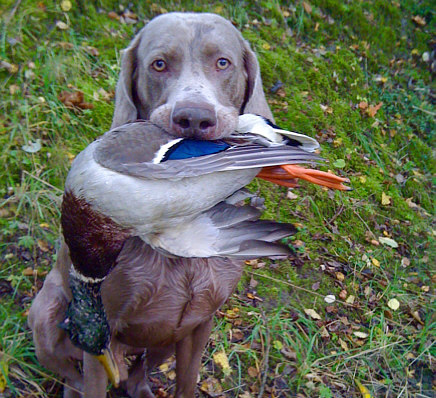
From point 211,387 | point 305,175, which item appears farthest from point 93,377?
point 305,175

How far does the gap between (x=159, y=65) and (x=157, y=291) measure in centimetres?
104

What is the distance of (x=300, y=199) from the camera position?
4.28 metres

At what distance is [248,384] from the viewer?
3.19 metres

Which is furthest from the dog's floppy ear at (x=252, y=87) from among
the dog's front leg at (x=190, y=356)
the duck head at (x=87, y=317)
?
the duck head at (x=87, y=317)

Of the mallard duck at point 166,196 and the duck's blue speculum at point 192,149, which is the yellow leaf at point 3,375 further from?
the duck's blue speculum at point 192,149

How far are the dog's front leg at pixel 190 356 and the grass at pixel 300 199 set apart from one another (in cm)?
40

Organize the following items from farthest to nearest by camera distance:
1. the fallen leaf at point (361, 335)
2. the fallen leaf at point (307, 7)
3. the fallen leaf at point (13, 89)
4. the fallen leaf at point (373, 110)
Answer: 1. the fallen leaf at point (307, 7)
2. the fallen leaf at point (373, 110)
3. the fallen leaf at point (13, 89)
4. the fallen leaf at point (361, 335)

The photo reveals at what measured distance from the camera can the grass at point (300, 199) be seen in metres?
3.29

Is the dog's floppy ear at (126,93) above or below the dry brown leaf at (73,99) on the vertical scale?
above

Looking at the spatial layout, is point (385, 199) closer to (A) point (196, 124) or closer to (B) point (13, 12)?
(A) point (196, 124)

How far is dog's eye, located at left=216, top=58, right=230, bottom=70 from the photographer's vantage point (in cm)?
249

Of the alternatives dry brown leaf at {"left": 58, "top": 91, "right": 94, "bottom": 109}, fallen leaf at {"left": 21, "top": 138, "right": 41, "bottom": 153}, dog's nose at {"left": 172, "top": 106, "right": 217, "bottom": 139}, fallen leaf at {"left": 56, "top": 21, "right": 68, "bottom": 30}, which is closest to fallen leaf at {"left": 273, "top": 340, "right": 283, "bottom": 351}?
dog's nose at {"left": 172, "top": 106, "right": 217, "bottom": 139}

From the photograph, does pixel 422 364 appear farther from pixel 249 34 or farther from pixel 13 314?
pixel 249 34

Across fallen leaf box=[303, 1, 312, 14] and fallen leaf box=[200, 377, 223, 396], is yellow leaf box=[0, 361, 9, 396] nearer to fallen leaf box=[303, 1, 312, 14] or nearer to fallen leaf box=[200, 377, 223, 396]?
fallen leaf box=[200, 377, 223, 396]
